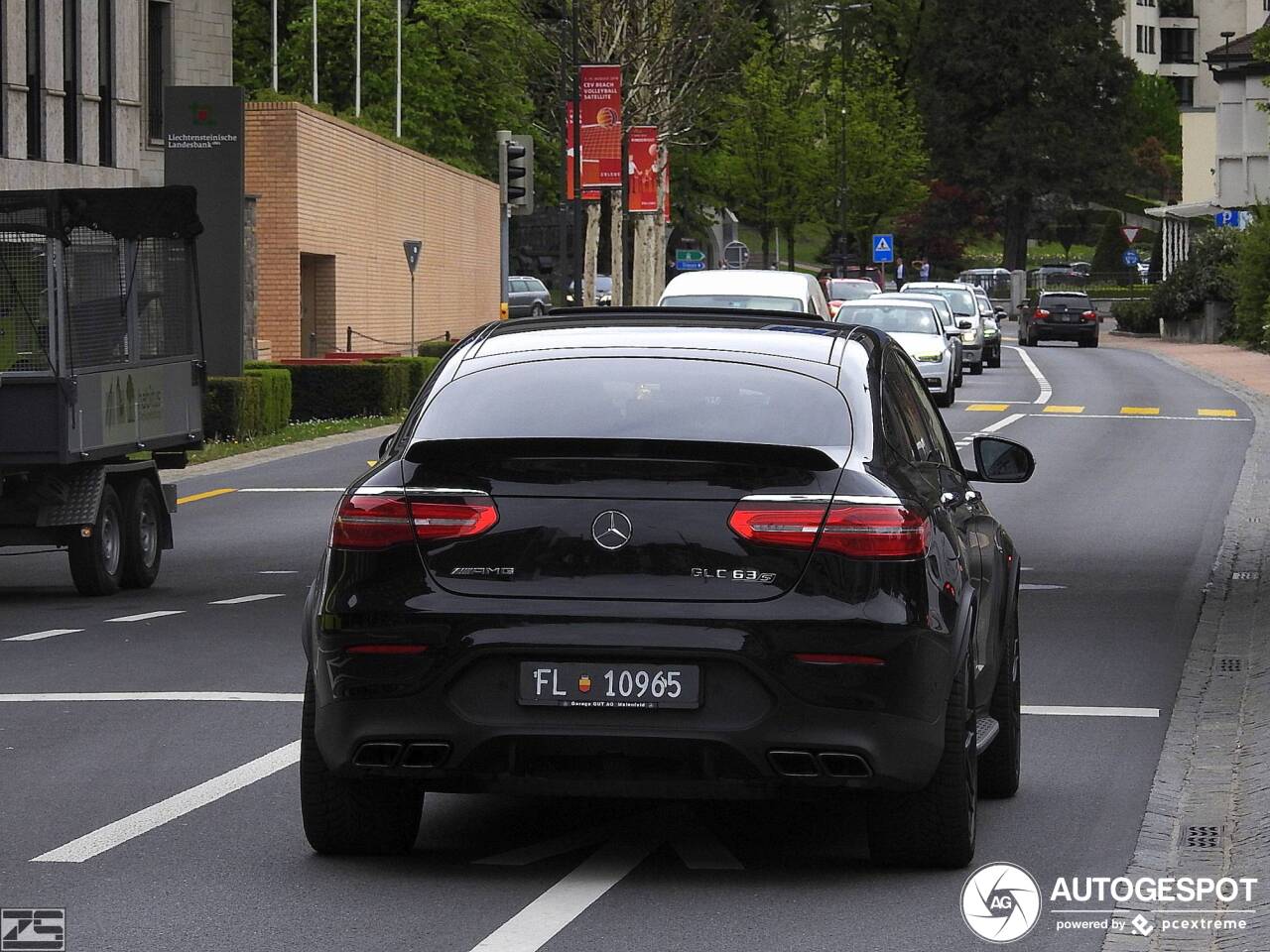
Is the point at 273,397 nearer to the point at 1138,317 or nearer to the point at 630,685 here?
the point at 630,685

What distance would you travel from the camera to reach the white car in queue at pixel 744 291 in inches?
1193

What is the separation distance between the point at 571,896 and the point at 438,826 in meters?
1.17

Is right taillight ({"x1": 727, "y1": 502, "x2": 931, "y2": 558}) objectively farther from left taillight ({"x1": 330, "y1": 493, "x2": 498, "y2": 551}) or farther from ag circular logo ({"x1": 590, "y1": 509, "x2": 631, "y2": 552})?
left taillight ({"x1": 330, "y1": 493, "x2": 498, "y2": 551})

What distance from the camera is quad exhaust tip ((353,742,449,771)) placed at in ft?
21.9

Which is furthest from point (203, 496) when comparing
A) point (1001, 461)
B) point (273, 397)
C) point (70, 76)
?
point (70, 76)

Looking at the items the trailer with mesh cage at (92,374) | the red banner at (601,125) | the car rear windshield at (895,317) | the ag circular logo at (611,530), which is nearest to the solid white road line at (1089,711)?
the ag circular logo at (611,530)

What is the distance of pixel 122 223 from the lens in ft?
54.4

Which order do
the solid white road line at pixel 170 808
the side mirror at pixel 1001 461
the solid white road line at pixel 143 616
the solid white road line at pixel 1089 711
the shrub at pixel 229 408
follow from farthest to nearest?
the shrub at pixel 229 408 < the solid white road line at pixel 143 616 < the solid white road line at pixel 1089 711 < the side mirror at pixel 1001 461 < the solid white road line at pixel 170 808

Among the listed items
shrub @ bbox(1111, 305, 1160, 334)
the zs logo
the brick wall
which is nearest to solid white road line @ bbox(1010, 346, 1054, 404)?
shrub @ bbox(1111, 305, 1160, 334)

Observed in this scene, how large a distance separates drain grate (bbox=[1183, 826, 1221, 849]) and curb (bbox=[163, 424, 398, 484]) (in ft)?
63.4

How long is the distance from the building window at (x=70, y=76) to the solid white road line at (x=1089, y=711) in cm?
3488

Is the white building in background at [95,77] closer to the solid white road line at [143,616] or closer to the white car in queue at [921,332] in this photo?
the white car in queue at [921,332]

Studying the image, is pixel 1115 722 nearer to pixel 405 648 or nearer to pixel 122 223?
pixel 405 648

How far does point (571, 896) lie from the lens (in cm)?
677
